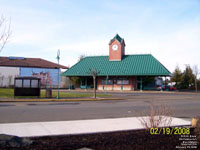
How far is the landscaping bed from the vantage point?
571 centimetres

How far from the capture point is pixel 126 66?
43844 mm

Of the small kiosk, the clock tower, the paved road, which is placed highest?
the clock tower

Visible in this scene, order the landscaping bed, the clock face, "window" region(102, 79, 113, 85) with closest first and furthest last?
1. the landscaping bed
2. "window" region(102, 79, 113, 85)
3. the clock face

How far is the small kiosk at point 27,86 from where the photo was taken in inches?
922

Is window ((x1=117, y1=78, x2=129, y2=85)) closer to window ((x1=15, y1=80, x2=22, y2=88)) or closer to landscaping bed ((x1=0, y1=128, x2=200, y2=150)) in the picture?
window ((x1=15, y1=80, x2=22, y2=88))

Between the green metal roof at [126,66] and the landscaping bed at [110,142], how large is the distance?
33.6 meters

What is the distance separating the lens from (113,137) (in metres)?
6.82

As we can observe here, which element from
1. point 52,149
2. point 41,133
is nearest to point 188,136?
point 52,149

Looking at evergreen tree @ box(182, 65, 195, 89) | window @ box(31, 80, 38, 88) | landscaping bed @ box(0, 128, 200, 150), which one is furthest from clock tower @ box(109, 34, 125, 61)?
landscaping bed @ box(0, 128, 200, 150)

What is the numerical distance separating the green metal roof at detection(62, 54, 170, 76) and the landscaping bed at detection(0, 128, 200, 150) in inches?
1324

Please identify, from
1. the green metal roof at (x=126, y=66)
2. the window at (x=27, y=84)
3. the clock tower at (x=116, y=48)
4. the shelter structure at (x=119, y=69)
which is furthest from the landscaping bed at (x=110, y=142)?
the clock tower at (x=116, y=48)

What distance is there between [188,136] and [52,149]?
380 cm

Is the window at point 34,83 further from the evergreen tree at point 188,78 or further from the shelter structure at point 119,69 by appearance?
the evergreen tree at point 188,78

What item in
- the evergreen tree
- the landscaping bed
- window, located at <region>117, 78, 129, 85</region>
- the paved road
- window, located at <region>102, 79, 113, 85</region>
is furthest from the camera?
the evergreen tree
